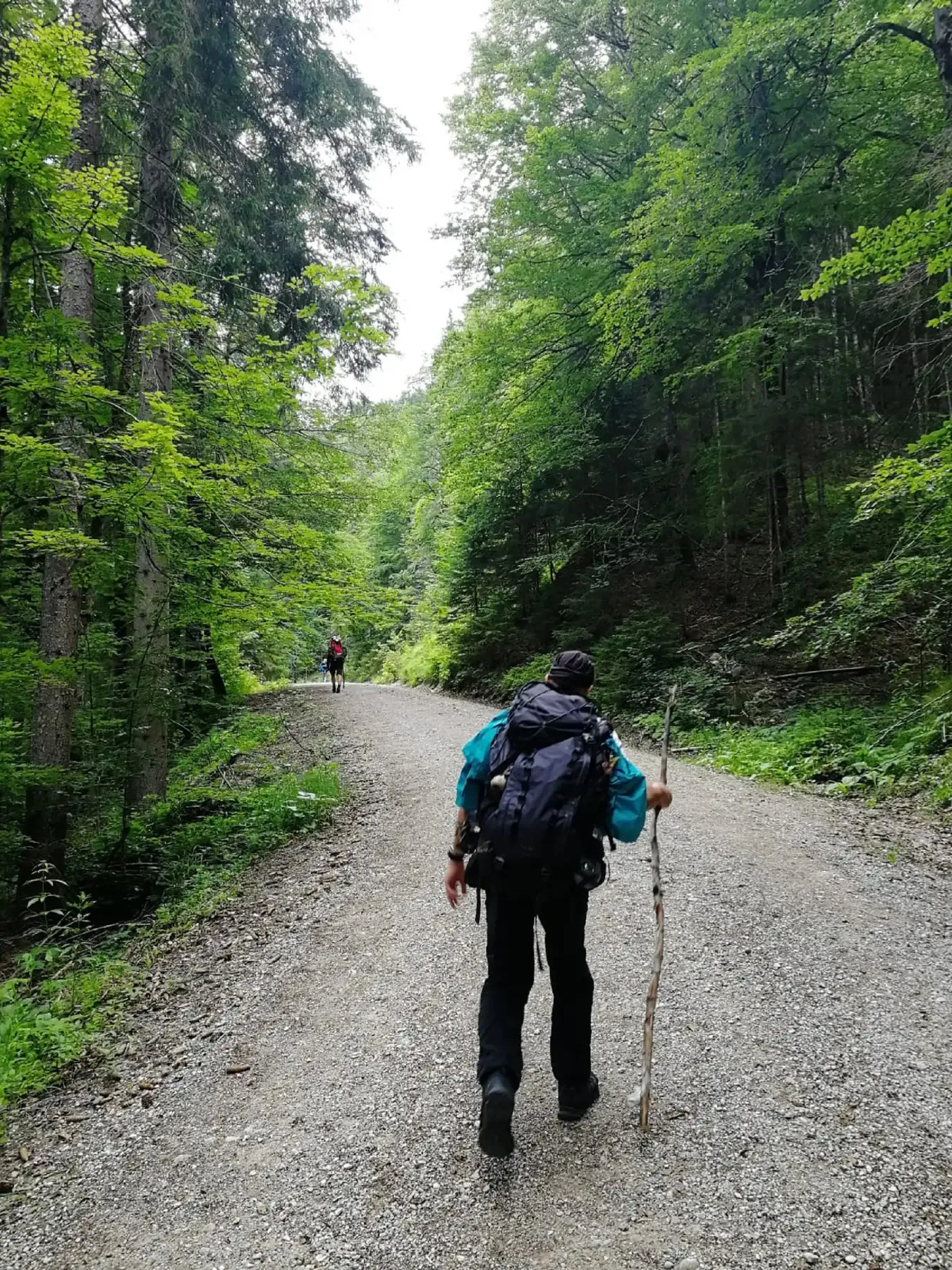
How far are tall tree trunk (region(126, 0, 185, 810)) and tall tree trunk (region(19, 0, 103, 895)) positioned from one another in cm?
62

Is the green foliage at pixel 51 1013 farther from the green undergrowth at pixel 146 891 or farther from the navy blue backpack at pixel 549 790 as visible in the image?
the navy blue backpack at pixel 549 790

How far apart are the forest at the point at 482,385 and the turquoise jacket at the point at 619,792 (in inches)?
138

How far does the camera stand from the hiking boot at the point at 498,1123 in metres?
2.51

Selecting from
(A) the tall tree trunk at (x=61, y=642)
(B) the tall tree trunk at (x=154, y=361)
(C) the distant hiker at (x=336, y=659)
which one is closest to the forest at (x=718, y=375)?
(B) the tall tree trunk at (x=154, y=361)

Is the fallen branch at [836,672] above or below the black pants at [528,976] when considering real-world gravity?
above

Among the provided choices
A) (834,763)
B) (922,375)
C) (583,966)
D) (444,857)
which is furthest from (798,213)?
(583,966)

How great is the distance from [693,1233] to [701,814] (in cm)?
511

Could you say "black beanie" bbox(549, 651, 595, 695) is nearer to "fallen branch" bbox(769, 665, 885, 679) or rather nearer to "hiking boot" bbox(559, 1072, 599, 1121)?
"hiking boot" bbox(559, 1072, 599, 1121)

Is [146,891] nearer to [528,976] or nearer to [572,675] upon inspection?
[528,976]

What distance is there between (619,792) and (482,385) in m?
14.3

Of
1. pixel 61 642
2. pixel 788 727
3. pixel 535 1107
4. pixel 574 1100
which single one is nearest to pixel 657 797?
pixel 574 1100

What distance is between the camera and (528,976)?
8.80ft

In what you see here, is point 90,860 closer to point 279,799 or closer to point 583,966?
point 279,799

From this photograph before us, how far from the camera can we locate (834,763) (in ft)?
26.6
